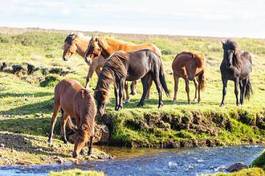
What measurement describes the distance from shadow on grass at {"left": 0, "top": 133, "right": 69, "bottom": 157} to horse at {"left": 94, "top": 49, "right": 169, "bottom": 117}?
2.06 m

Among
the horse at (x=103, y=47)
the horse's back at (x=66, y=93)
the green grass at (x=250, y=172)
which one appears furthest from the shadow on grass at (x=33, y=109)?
the green grass at (x=250, y=172)

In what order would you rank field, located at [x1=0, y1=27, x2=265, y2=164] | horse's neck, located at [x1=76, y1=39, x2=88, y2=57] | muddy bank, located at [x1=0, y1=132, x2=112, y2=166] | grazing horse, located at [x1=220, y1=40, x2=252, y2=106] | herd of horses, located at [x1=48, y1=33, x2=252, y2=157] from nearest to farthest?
muddy bank, located at [x1=0, y1=132, x2=112, y2=166]
herd of horses, located at [x1=48, y1=33, x2=252, y2=157]
field, located at [x1=0, y1=27, x2=265, y2=164]
grazing horse, located at [x1=220, y1=40, x2=252, y2=106]
horse's neck, located at [x1=76, y1=39, x2=88, y2=57]

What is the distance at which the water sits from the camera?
1489 centimetres

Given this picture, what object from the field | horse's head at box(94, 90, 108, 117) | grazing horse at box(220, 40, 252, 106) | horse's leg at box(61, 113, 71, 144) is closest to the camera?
the field

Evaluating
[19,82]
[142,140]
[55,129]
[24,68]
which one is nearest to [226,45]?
[142,140]

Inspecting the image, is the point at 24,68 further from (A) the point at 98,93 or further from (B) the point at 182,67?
(A) the point at 98,93

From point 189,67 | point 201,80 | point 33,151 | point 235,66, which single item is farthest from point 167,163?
point 201,80

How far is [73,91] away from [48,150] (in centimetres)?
180

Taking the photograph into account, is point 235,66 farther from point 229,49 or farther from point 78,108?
point 78,108

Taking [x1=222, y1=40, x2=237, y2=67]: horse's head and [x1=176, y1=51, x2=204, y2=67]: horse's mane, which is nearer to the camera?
[x1=222, y1=40, x2=237, y2=67]: horse's head

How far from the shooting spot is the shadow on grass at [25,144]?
1638 centimetres

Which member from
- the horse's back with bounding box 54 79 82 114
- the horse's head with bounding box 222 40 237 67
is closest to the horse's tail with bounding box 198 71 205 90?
the horse's head with bounding box 222 40 237 67

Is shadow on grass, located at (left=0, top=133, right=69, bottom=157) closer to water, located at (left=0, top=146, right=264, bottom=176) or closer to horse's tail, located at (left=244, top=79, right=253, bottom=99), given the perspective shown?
water, located at (left=0, top=146, right=264, bottom=176)

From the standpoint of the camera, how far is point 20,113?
A: 20844 mm
